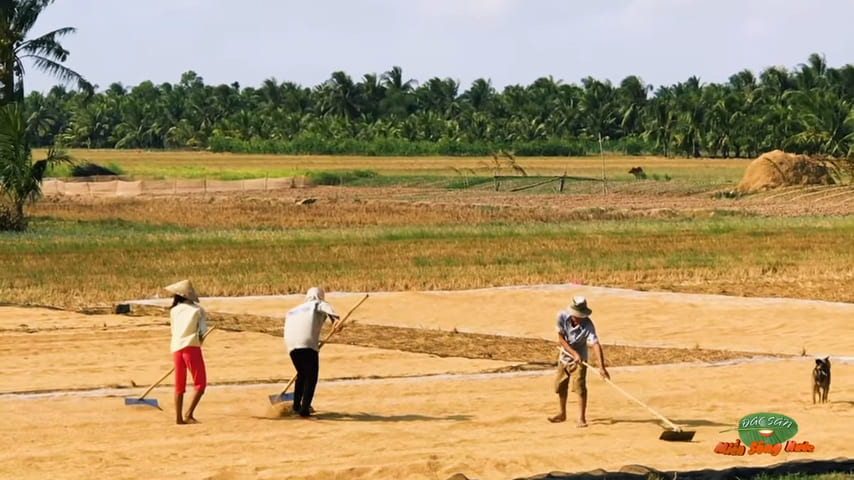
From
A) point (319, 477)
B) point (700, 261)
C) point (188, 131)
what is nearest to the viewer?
point (319, 477)

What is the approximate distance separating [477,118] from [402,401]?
110 metres

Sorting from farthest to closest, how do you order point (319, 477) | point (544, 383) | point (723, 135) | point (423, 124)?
1. point (423, 124)
2. point (723, 135)
3. point (544, 383)
4. point (319, 477)

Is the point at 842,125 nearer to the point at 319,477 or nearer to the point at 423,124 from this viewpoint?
the point at 423,124

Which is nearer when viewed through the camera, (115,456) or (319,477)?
(319,477)

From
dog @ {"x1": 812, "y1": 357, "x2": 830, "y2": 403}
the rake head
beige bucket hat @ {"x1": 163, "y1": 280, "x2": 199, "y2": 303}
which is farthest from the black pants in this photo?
dog @ {"x1": 812, "y1": 357, "x2": 830, "y2": 403}

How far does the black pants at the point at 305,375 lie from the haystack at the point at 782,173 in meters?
47.4

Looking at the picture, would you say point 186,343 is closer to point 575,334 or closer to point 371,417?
point 371,417

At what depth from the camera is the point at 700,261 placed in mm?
32625

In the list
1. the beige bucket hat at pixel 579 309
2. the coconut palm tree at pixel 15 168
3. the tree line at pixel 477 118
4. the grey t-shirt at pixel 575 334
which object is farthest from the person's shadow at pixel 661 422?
the tree line at pixel 477 118

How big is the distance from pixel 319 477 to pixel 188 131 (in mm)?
126194

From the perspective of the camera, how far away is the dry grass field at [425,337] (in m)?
13.8

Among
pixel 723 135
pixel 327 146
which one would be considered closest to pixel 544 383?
pixel 723 135

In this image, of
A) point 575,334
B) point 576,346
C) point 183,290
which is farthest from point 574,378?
point 183,290

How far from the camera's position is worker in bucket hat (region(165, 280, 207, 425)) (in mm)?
14984
